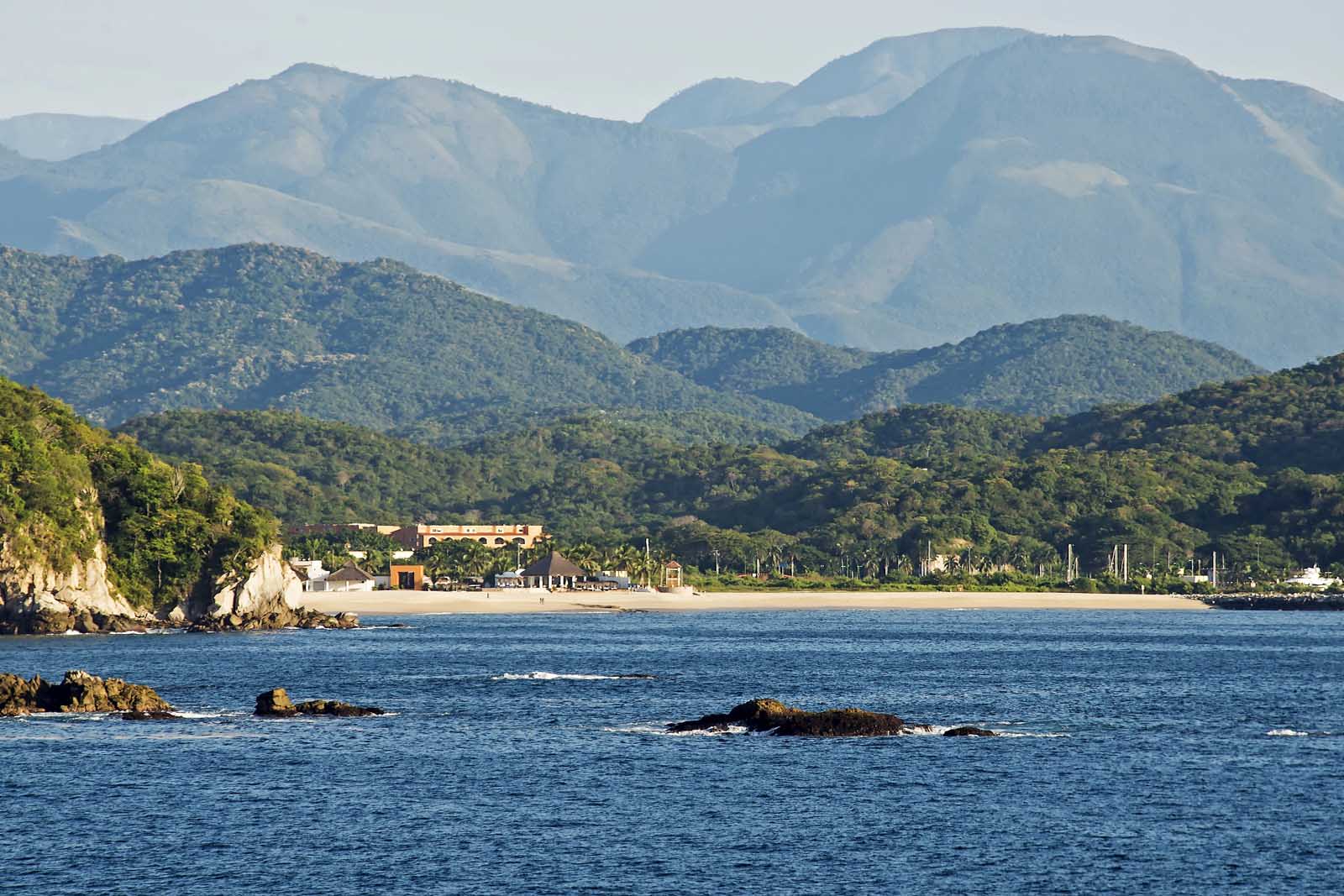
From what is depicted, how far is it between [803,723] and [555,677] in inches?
994

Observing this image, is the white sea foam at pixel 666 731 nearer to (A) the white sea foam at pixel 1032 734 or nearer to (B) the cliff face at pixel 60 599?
(A) the white sea foam at pixel 1032 734

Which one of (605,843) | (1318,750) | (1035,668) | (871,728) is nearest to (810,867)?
(605,843)

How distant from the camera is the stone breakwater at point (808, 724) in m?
66.3

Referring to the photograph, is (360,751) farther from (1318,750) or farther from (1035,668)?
(1035,668)

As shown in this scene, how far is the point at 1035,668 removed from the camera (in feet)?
322

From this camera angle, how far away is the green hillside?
111875mm

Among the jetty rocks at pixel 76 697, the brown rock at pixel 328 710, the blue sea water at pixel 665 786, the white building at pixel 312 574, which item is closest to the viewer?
the blue sea water at pixel 665 786

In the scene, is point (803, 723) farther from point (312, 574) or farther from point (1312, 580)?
point (1312, 580)

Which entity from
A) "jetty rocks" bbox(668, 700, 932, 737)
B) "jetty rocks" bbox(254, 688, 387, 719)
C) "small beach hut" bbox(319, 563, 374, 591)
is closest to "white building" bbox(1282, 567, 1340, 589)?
"small beach hut" bbox(319, 563, 374, 591)

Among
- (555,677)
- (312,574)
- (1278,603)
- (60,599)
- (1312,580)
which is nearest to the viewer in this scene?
(555,677)

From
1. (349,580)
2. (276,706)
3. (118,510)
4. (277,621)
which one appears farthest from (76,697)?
(349,580)

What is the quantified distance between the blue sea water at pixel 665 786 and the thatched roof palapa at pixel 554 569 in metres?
96.0

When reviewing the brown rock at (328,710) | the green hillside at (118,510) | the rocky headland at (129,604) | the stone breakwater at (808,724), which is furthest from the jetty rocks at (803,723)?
the green hillside at (118,510)

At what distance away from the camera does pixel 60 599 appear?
113188 millimetres
